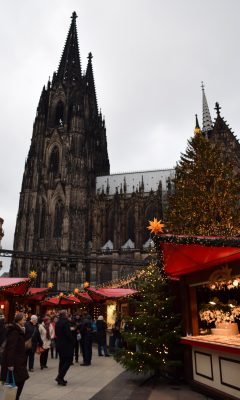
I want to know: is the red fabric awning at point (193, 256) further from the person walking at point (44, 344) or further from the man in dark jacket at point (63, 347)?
the person walking at point (44, 344)

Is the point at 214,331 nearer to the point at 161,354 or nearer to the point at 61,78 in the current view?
the point at 161,354

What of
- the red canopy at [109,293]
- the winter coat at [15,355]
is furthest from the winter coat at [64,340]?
the red canopy at [109,293]

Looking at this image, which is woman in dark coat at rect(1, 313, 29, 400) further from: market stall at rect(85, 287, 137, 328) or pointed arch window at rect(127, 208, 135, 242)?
pointed arch window at rect(127, 208, 135, 242)

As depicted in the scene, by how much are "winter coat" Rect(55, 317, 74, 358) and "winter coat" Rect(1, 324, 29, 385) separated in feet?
7.85

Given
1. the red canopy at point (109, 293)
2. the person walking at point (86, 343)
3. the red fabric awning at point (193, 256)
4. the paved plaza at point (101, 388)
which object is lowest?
the paved plaza at point (101, 388)

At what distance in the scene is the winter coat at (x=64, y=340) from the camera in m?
6.74

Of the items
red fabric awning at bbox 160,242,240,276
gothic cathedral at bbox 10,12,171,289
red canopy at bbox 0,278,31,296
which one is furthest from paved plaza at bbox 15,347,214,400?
gothic cathedral at bbox 10,12,171,289

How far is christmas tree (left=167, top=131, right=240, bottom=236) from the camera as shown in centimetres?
1448

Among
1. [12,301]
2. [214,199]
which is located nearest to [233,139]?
[214,199]

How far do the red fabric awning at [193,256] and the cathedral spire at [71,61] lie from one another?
5008 centimetres

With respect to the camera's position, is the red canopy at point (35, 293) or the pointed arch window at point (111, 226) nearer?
the red canopy at point (35, 293)

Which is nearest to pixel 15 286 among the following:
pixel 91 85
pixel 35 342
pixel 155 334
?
pixel 35 342

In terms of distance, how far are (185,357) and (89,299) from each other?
1234cm

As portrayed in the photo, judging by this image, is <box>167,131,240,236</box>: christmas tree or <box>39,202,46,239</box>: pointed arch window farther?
<box>39,202,46,239</box>: pointed arch window
